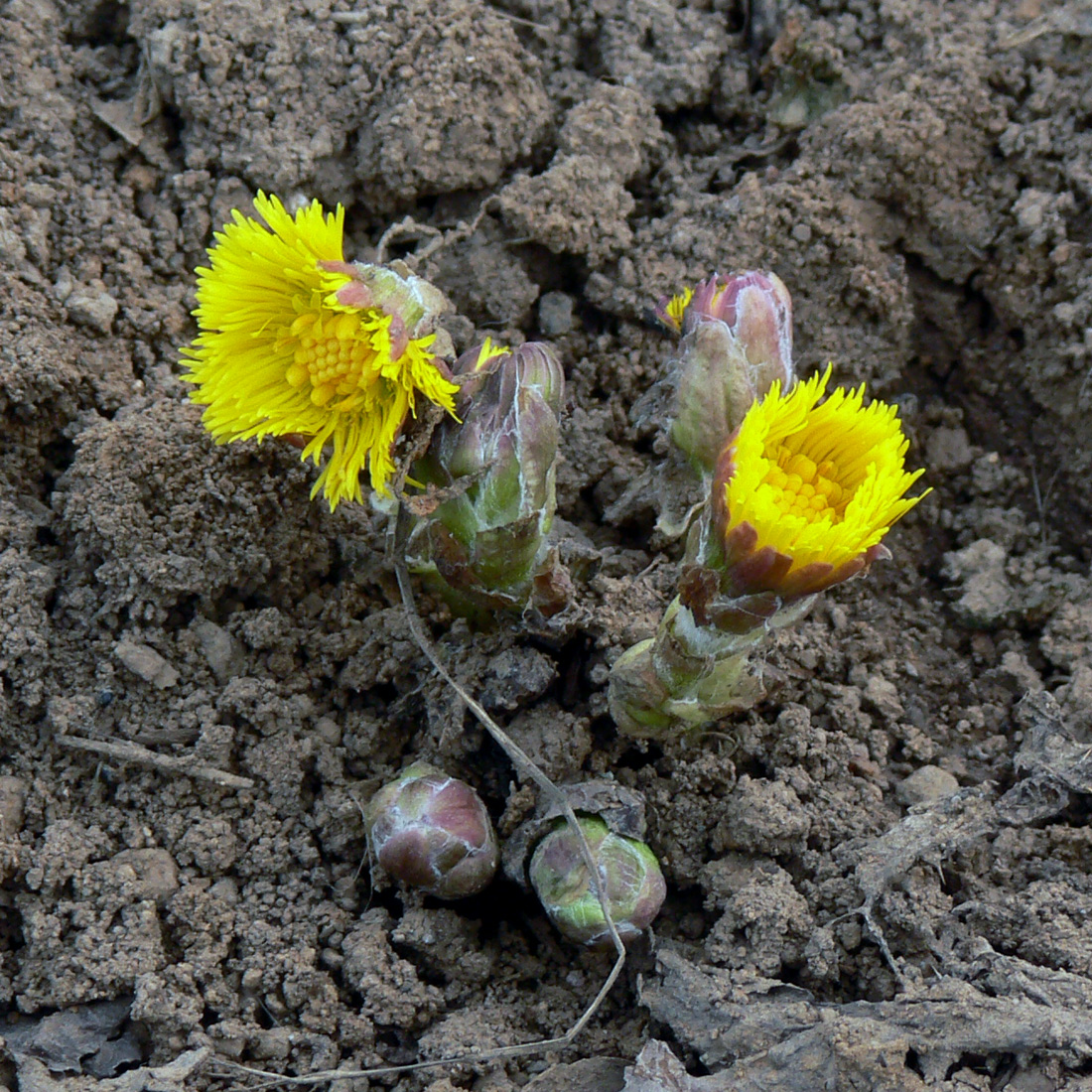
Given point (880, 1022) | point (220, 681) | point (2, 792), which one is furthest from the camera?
point (220, 681)

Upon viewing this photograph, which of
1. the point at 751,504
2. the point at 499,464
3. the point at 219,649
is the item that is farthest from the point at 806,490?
the point at 219,649

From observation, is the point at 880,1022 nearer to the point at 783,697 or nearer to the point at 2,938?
the point at 783,697

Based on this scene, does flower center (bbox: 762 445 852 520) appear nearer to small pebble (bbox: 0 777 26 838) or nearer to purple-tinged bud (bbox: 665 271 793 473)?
purple-tinged bud (bbox: 665 271 793 473)

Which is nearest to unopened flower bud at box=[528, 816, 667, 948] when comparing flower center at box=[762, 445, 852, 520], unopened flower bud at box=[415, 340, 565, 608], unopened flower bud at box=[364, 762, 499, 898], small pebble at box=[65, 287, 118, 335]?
unopened flower bud at box=[364, 762, 499, 898]

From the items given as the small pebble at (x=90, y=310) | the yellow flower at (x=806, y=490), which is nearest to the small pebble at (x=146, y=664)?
the small pebble at (x=90, y=310)

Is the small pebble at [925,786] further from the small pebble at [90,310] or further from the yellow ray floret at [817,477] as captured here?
the small pebble at [90,310]

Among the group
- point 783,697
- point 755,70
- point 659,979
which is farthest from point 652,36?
point 659,979

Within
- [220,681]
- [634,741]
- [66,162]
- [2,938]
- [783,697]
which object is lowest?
[2,938]
